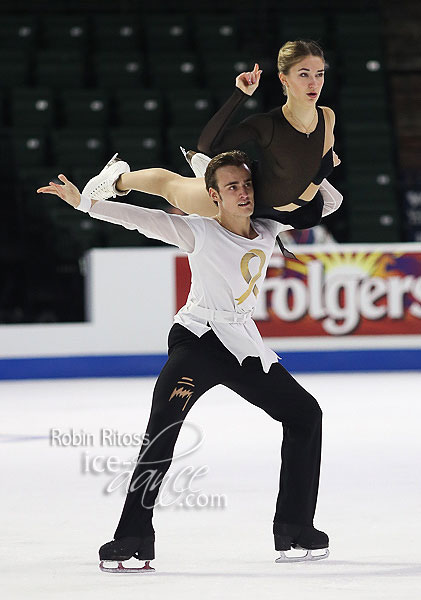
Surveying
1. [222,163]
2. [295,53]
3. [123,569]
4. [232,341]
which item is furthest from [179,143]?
[123,569]

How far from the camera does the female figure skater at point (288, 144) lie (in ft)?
13.9

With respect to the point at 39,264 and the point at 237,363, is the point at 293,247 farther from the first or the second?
the point at 237,363

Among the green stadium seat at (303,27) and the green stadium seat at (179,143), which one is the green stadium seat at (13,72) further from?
the green stadium seat at (303,27)

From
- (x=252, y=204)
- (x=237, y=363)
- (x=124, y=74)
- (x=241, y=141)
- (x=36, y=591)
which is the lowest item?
(x=36, y=591)

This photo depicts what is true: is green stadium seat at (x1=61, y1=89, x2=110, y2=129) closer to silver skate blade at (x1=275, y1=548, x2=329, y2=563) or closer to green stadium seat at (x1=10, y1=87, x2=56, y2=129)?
green stadium seat at (x1=10, y1=87, x2=56, y2=129)

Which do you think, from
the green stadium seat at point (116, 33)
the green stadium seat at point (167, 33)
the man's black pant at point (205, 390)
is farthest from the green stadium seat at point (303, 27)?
the man's black pant at point (205, 390)

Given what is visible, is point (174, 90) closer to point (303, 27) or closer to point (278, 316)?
point (303, 27)

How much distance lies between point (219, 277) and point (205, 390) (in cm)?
39

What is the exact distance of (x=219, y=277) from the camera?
13.0ft

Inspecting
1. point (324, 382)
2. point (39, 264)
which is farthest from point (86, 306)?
point (324, 382)

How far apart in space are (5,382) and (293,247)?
2.96 meters

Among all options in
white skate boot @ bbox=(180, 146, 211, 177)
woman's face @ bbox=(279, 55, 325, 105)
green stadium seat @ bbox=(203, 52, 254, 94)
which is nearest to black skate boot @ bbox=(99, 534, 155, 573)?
white skate boot @ bbox=(180, 146, 211, 177)

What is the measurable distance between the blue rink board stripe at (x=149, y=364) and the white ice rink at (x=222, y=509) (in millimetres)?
2190

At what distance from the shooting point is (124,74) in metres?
14.6
